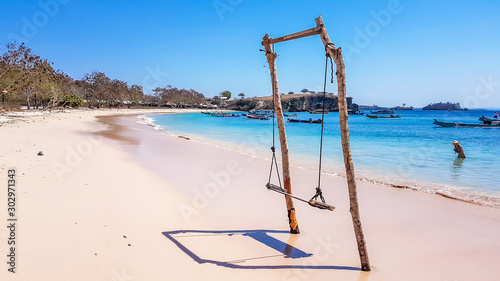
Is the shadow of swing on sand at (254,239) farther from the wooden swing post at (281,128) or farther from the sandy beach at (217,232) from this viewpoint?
the wooden swing post at (281,128)

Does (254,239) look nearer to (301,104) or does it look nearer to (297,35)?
(297,35)

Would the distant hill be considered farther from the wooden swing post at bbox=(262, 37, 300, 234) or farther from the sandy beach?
the wooden swing post at bbox=(262, 37, 300, 234)

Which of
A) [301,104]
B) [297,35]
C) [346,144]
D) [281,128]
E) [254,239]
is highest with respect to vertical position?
[301,104]

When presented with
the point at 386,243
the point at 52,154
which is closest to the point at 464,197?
the point at 386,243

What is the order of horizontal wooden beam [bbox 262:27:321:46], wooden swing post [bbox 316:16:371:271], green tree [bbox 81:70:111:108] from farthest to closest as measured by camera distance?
green tree [bbox 81:70:111:108]
horizontal wooden beam [bbox 262:27:321:46]
wooden swing post [bbox 316:16:371:271]

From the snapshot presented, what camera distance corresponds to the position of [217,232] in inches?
200

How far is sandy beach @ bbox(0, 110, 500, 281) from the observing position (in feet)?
12.6

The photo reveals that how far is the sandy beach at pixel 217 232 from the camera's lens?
3.84m

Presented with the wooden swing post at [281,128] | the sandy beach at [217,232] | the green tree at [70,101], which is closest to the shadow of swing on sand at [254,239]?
the sandy beach at [217,232]

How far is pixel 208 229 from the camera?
5184mm

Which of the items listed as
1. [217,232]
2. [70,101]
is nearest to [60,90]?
[70,101]

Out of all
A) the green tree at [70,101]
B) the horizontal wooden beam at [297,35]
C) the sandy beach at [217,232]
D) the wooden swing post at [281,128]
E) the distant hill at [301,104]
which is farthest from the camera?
the distant hill at [301,104]

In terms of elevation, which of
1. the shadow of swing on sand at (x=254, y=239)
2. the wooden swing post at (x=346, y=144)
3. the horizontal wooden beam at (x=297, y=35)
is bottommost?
the shadow of swing on sand at (x=254, y=239)

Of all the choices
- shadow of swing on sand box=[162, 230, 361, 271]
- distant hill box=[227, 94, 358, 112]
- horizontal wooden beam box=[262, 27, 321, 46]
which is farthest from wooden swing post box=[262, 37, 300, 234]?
distant hill box=[227, 94, 358, 112]
